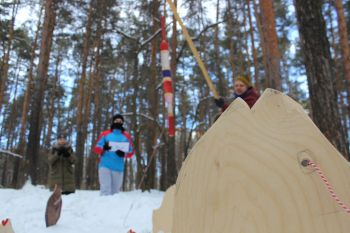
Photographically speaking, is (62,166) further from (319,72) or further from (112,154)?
(319,72)

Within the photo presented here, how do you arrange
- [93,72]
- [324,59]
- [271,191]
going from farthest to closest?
[93,72] → [324,59] → [271,191]

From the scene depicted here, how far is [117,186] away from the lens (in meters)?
6.04

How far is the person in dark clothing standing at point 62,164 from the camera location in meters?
6.88

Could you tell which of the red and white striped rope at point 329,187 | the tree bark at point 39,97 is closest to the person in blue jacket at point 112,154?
the tree bark at point 39,97

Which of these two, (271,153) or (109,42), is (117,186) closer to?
(271,153)

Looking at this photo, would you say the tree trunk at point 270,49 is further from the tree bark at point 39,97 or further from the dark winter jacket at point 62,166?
the tree bark at point 39,97

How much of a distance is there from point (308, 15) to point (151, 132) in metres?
8.23

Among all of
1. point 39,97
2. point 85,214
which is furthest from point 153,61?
point 85,214

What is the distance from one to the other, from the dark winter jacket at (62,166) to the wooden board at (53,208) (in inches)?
151

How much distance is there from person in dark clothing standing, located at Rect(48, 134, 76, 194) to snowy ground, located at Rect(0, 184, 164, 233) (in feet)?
5.01

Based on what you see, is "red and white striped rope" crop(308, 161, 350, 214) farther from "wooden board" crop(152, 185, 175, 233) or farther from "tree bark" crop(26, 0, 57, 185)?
"tree bark" crop(26, 0, 57, 185)

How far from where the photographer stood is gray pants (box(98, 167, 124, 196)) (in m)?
5.81

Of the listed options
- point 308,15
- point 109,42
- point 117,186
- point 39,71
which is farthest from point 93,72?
point 308,15

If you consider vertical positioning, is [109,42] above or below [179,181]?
above
